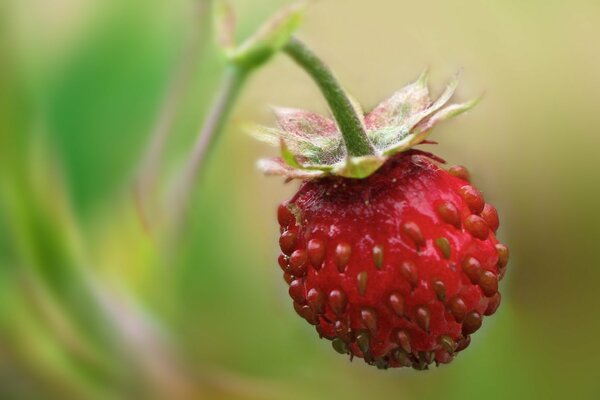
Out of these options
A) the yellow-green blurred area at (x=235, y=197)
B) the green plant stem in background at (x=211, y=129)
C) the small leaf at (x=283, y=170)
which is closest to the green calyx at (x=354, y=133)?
the small leaf at (x=283, y=170)

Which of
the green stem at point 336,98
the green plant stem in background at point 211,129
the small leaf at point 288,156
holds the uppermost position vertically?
the green plant stem in background at point 211,129

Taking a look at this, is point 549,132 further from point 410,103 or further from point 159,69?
point 410,103

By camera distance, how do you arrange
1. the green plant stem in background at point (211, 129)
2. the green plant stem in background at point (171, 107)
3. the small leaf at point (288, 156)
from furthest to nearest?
1. the green plant stem in background at point (171, 107)
2. the green plant stem in background at point (211, 129)
3. the small leaf at point (288, 156)

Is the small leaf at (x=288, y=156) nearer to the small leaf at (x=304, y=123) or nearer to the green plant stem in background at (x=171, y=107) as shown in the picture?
the small leaf at (x=304, y=123)

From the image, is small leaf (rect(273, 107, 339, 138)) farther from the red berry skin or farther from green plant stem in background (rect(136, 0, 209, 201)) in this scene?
green plant stem in background (rect(136, 0, 209, 201))

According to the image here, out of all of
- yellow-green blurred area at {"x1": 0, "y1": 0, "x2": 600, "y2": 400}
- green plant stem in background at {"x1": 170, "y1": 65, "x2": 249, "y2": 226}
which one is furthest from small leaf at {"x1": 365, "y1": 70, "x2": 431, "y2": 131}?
yellow-green blurred area at {"x1": 0, "y1": 0, "x2": 600, "y2": 400}

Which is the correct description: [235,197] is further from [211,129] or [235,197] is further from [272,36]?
[272,36]

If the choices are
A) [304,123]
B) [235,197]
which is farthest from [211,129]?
[235,197]

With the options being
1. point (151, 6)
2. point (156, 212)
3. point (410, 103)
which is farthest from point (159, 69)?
point (410, 103)
